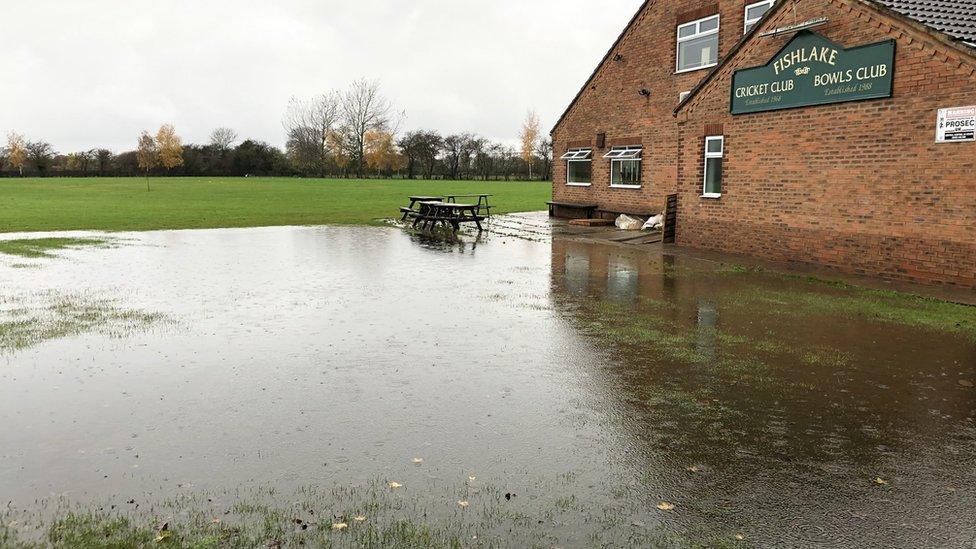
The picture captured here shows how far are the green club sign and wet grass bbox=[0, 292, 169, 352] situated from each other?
1133cm

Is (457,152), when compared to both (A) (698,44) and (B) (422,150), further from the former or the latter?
(A) (698,44)

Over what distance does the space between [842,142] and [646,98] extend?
10.1 m

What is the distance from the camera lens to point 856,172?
12570mm

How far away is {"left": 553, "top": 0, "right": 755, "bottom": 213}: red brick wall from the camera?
20.8 metres

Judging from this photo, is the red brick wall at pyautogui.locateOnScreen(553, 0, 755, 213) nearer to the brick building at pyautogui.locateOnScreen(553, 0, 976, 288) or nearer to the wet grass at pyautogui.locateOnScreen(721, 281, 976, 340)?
the brick building at pyautogui.locateOnScreen(553, 0, 976, 288)

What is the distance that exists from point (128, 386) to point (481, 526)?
3643 millimetres

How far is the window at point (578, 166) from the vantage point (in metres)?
25.0

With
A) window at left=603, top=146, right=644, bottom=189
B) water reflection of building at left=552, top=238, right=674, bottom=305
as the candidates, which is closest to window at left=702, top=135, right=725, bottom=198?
water reflection of building at left=552, top=238, right=674, bottom=305

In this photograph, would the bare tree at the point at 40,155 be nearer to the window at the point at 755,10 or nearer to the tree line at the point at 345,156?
the tree line at the point at 345,156

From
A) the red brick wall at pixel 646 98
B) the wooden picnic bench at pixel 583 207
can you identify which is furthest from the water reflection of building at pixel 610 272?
the wooden picnic bench at pixel 583 207

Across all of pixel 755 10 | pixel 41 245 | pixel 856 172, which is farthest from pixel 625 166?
pixel 41 245

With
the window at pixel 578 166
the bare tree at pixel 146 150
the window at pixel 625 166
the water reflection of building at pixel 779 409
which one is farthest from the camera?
the bare tree at pixel 146 150

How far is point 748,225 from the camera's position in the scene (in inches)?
583

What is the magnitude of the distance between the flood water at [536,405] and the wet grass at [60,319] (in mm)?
246
